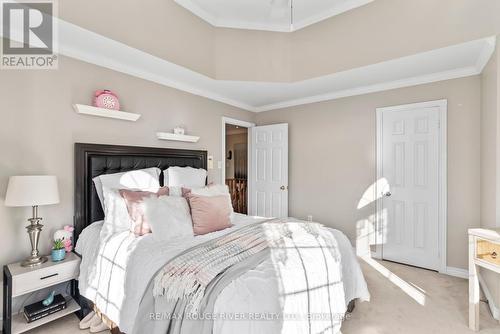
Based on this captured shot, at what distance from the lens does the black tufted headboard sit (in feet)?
7.84

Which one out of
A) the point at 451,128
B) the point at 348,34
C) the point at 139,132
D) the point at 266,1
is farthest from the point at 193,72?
the point at 451,128

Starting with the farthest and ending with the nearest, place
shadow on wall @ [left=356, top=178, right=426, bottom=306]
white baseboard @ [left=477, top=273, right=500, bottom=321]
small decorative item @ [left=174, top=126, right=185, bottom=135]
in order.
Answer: shadow on wall @ [left=356, top=178, right=426, bottom=306] → small decorative item @ [left=174, top=126, right=185, bottom=135] → white baseboard @ [left=477, top=273, right=500, bottom=321]

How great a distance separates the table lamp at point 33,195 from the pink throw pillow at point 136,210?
52 centimetres

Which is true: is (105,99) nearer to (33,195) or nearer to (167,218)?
(33,195)

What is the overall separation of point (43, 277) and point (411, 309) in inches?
125

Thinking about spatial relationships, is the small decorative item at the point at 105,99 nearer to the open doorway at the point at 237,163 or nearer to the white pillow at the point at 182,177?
the white pillow at the point at 182,177

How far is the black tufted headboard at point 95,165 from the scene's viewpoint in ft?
7.84

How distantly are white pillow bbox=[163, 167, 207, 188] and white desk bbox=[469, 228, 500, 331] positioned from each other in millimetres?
2794

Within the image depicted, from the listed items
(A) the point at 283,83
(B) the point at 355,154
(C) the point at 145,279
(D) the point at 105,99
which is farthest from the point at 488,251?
(D) the point at 105,99

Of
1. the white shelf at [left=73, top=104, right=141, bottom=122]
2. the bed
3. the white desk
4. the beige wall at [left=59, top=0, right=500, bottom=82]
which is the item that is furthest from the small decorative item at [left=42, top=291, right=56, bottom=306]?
the white desk

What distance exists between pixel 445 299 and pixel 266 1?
3.73 metres

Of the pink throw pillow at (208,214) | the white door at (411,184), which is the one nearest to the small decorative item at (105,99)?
the pink throw pillow at (208,214)

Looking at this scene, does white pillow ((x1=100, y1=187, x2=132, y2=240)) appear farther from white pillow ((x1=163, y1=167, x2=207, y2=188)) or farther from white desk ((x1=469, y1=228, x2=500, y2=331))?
white desk ((x1=469, y1=228, x2=500, y2=331))

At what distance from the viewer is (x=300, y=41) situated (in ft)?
10.6
